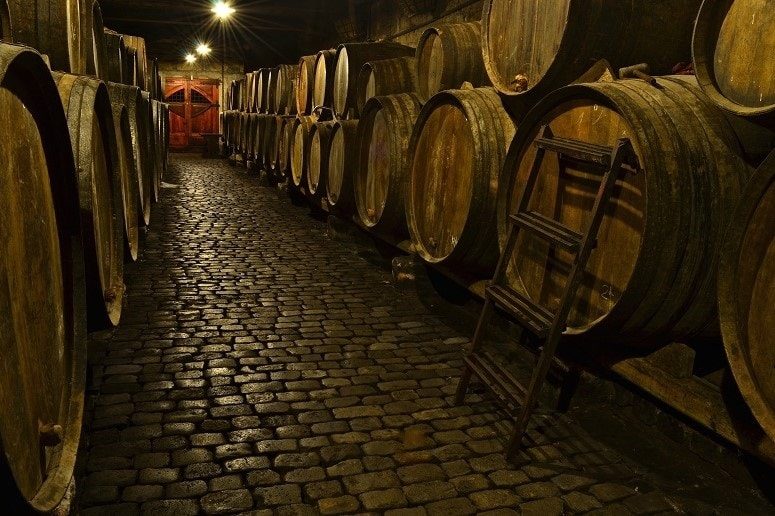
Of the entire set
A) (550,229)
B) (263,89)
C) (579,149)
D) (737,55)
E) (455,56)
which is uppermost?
(263,89)

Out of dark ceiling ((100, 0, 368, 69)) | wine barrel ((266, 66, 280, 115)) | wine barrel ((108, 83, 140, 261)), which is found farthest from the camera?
dark ceiling ((100, 0, 368, 69))

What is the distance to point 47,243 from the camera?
2.06 m

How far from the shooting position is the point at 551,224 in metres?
3.13

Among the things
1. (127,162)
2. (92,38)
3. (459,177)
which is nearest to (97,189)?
(92,38)

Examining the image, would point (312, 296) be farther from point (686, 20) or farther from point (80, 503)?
point (686, 20)

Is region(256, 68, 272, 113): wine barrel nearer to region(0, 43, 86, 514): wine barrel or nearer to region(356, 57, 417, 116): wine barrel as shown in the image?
region(356, 57, 417, 116): wine barrel

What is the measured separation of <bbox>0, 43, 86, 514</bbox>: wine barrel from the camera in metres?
1.49

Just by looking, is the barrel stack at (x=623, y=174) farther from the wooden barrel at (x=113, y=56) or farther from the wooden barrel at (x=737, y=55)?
the wooden barrel at (x=113, y=56)

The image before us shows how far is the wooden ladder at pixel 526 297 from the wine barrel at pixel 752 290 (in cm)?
65

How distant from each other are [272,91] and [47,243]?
10270mm

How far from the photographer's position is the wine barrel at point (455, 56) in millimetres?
4840

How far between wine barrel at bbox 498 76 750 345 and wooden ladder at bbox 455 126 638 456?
113 millimetres

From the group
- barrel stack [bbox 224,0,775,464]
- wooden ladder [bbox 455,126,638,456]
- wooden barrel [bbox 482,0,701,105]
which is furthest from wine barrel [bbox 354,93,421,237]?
wooden ladder [bbox 455,126,638,456]

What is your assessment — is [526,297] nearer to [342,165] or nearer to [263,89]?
[342,165]
